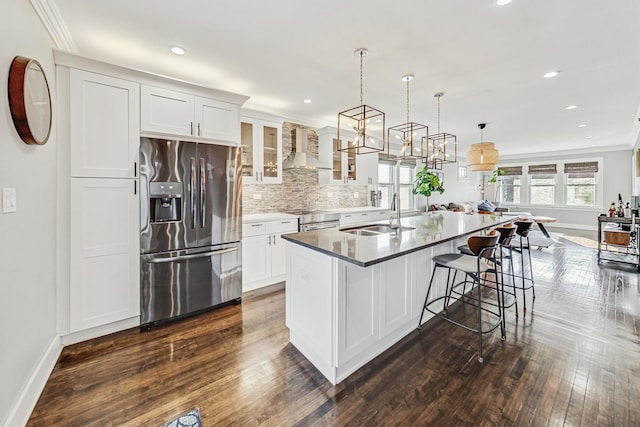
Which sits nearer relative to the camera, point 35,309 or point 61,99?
point 35,309

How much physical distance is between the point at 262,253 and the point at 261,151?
4.82ft

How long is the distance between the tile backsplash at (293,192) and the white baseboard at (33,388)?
2479mm

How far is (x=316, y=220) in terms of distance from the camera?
4102mm

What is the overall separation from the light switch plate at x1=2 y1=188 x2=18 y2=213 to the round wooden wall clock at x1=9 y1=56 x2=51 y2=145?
36 centimetres

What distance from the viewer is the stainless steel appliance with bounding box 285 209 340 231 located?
393cm

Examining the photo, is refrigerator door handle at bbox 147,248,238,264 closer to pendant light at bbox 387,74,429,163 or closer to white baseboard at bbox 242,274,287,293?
white baseboard at bbox 242,274,287,293

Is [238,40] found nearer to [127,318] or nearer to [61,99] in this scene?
[61,99]

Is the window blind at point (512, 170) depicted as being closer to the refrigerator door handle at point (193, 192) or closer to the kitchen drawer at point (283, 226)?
the kitchen drawer at point (283, 226)

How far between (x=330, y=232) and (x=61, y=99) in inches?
97.9

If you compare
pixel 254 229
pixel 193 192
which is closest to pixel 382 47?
pixel 193 192

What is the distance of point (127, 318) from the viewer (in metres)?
2.53

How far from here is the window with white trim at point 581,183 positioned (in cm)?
820

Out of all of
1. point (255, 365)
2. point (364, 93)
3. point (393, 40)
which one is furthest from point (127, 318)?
point (364, 93)

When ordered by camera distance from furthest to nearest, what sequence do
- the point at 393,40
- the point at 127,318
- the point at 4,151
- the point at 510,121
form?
the point at 510,121 → the point at 127,318 → the point at 393,40 → the point at 4,151
